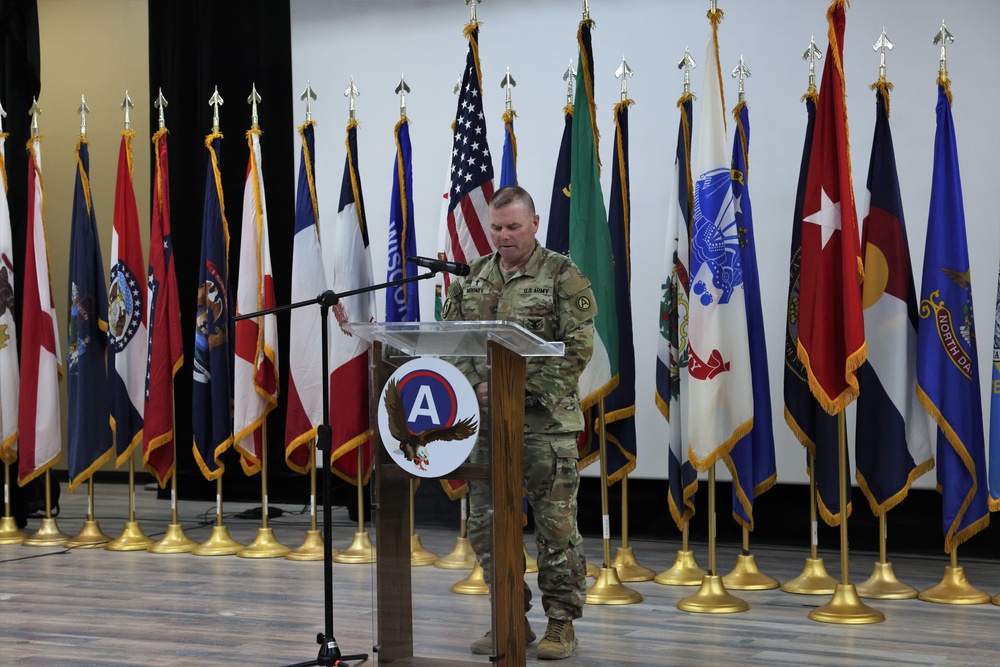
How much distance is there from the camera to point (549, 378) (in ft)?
11.4

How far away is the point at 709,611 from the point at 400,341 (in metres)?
2.06

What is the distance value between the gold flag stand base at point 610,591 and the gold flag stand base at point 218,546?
2184 mm

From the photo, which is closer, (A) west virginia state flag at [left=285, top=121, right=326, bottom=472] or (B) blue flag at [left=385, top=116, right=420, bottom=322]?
(B) blue flag at [left=385, top=116, right=420, bottom=322]

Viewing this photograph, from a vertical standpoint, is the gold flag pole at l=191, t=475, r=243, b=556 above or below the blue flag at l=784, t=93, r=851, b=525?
below

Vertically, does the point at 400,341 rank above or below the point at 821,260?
below

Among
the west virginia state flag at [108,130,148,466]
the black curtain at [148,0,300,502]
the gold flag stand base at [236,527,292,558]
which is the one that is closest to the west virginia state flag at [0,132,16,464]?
the west virginia state flag at [108,130,148,466]

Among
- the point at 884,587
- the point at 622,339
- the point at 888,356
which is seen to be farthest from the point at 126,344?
the point at 884,587

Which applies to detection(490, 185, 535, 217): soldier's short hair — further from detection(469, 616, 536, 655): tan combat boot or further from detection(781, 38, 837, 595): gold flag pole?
detection(781, 38, 837, 595): gold flag pole

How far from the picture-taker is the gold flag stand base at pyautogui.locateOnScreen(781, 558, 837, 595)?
15.3ft

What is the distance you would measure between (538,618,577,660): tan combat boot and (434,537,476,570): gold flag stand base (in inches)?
28.6

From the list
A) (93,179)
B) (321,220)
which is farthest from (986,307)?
(93,179)

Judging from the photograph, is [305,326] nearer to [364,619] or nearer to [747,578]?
[364,619]

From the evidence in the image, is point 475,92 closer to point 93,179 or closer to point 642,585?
point 642,585

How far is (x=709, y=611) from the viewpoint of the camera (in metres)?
4.36
